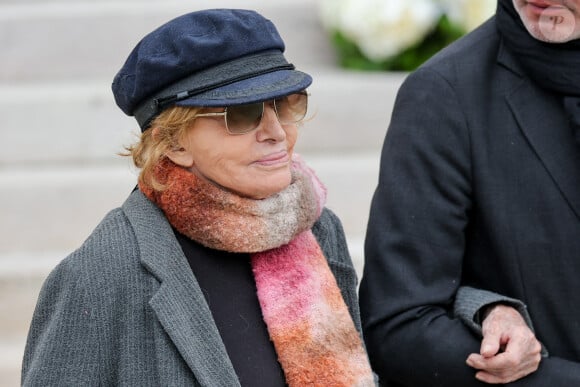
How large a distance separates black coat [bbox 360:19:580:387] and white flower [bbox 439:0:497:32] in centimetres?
291

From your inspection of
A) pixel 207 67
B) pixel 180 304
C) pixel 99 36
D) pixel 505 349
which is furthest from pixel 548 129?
pixel 99 36

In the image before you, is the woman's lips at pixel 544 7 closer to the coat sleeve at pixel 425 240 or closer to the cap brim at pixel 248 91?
the coat sleeve at pixel 425 240

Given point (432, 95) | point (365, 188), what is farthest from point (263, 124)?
point (365, 188)

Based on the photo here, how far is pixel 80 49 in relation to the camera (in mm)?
5922

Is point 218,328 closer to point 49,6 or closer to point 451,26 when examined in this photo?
point 451,26

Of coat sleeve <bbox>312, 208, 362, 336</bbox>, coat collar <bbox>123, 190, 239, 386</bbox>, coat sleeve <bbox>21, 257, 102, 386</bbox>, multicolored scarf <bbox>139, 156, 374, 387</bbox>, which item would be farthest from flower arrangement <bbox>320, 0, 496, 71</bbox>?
coat sleeve <bbox>21, 257, 102, 386</bbox>

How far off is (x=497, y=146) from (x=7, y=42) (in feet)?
13.2

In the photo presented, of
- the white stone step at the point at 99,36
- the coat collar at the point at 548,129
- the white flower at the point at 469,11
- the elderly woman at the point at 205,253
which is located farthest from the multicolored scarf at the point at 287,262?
the white stone step at the point at 99,36

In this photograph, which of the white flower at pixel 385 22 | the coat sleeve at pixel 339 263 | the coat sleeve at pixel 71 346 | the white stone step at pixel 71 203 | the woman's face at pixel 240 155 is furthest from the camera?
the white flower at pixel 385 22

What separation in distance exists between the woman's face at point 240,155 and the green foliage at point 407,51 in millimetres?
3219

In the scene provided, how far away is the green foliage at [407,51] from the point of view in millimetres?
5473

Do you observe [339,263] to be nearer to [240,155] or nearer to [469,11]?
[240,155]

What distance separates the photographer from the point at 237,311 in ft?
7.92

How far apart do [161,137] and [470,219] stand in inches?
28.7
